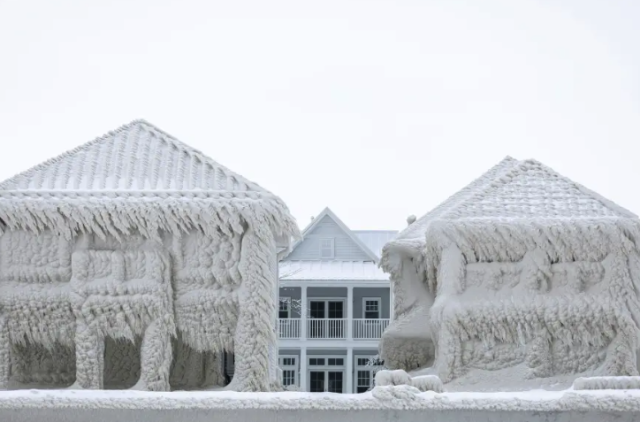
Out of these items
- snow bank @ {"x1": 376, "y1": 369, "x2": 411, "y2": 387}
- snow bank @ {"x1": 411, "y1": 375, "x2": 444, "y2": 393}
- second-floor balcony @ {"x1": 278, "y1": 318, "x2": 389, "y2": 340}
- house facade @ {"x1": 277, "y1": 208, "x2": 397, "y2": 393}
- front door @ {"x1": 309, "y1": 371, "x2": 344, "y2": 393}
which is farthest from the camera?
front door @ {"x1": 309, "y1": 371, "x2": 344, "y2": 393}

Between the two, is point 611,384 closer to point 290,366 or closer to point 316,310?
point 290,366

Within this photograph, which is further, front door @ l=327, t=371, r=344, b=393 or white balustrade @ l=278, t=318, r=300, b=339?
front door @ l=327, t=371, r=344, b=393

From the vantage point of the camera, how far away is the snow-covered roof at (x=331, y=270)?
102 ft

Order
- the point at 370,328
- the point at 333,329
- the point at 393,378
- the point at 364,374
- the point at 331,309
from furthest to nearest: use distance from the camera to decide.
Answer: the point at 331,309 < the point at 364,374 < the point at 333,329 < the point at 370,328 < the point at 393,378

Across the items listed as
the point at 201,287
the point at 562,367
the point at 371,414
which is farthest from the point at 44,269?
the point at 562,367

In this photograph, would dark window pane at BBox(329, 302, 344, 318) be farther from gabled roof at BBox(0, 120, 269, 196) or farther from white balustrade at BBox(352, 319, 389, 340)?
gabled roof at BBox(0, 120, 269, 196)

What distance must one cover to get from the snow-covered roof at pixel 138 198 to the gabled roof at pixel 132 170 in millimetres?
12

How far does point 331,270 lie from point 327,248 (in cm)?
116

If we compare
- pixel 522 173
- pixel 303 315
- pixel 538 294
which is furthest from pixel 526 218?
pixel 303 315

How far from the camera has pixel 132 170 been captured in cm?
1486

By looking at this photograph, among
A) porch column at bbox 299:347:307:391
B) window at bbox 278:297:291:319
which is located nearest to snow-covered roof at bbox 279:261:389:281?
window at bbox 278:297:291:319

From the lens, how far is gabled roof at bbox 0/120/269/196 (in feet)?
47.7

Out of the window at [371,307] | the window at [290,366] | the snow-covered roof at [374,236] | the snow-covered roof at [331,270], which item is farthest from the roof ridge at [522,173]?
the snow-covered roof at [374,236]

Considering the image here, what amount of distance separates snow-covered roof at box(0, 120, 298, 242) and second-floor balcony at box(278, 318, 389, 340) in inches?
638
